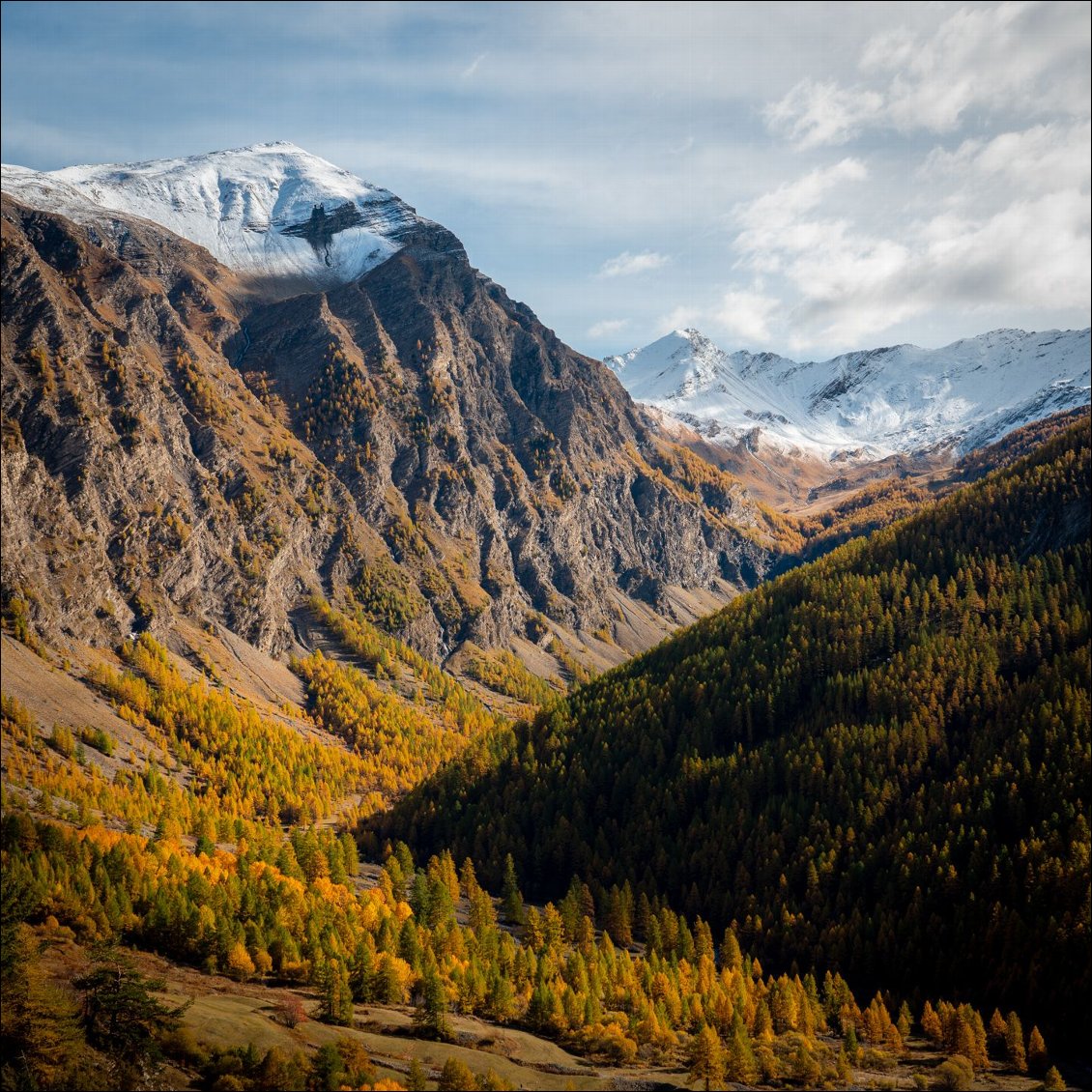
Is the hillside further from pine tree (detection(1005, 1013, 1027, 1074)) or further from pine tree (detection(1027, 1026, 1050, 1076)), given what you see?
pine tree (detection(1005, 1013, 1027, 1074))

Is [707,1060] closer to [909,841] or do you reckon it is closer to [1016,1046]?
[1016,1046]

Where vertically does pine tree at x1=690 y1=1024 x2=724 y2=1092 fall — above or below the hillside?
below

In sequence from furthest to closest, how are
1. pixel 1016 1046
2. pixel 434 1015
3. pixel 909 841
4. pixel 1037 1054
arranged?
1. pixel 909 841
2. pixel 1037 1054
3. pixel 1016 1046
4. pixel 434 1015

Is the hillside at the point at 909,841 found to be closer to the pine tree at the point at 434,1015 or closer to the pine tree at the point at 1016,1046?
the pine tree at the point at 1016,1046

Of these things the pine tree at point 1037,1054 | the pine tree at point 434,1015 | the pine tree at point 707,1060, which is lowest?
the pine tree at point 1037,1054

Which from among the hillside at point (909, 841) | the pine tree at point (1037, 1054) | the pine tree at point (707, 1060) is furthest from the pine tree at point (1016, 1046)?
the pine tree at point (707, 1060)

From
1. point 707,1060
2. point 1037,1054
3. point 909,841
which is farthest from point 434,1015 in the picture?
point 909,841

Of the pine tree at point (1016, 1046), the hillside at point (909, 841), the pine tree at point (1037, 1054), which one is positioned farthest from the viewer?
the hillside at point (909, 841)

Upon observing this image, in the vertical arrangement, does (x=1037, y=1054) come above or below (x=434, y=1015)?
below

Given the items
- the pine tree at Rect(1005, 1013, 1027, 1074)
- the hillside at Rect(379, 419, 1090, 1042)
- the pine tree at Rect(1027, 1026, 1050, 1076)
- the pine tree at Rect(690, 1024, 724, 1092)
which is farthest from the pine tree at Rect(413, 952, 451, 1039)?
the pine tree at Rect(1027, 1026, 1050, 1076)

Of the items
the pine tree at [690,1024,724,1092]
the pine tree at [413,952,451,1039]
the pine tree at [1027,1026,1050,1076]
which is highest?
the pine tree at [413,952,451,1039]

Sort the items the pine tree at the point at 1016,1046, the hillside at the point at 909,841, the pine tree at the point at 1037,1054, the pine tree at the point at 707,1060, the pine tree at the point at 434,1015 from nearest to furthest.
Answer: the pine tree at the point at 434,1015 < the pine tree at the point at 707,1060 < the pine tree at the point at 1016,1046 < the pine tree at the point at 1037,1054 < the hillside at the point at 909,841

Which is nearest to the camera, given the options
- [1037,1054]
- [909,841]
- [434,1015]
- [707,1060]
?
[434,1015]

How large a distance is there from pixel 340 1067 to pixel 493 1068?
20.0 metres
